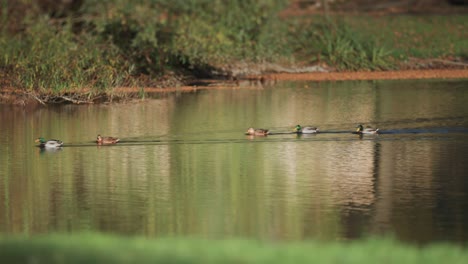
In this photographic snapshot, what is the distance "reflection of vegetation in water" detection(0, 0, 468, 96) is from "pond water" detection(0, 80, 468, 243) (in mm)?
2511

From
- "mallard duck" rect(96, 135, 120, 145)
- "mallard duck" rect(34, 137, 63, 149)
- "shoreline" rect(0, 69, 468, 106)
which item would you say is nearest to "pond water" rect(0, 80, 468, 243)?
"mallard duck" rect(34, 137, 63, 149)

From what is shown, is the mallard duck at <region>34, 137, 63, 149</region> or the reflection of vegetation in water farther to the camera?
→ the reflection of vegetation in water

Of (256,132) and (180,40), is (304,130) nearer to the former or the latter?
(256,132)

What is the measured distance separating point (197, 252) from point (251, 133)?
44.2 ft

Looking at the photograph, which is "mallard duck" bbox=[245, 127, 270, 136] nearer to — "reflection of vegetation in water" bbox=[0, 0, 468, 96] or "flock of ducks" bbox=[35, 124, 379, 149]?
"flock of ducks" bbox=[35, 124, 379, 149]

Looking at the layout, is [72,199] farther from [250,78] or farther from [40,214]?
[250,78]

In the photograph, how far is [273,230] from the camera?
49.0ft

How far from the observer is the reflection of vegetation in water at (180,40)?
3403 cm

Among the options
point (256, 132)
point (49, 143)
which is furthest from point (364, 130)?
point (49, 143)

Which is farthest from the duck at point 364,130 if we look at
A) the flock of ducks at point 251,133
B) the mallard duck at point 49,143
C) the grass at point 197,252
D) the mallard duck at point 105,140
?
the grass at point 197,252

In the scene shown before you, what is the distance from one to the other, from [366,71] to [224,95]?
23.2ft

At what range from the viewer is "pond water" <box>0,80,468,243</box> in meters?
15.6

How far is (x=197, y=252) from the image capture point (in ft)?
38.0

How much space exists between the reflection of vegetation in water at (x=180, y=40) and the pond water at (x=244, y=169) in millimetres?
2511
